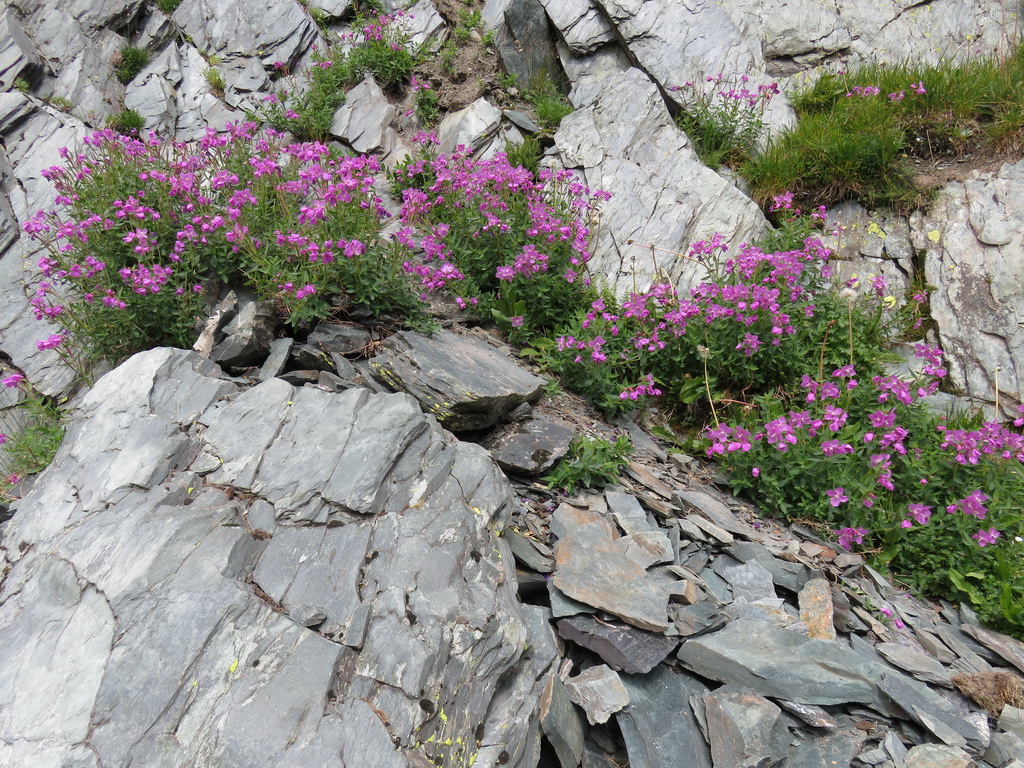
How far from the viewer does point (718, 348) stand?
5.73 metres

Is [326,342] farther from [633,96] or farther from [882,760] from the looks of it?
[633,96]

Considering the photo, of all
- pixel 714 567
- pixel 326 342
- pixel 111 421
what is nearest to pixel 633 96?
pixel 326 342

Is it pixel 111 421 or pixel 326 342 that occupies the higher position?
pixel 111 421

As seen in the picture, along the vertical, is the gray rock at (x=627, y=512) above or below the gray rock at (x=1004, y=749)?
above

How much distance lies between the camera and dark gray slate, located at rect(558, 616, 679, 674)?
3.56 meters

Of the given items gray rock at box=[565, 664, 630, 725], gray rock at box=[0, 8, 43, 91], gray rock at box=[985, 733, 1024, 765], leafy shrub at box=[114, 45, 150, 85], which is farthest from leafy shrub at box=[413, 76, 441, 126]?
gray rock at box=[985, 733, 1024, 765]

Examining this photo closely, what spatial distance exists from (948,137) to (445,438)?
7234mm

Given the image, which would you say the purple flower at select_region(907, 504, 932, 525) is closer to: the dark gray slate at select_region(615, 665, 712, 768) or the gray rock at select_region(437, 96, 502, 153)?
the dark gray slate at select_region(615, 665, 712, 768)

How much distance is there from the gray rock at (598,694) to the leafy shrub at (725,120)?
21.5ft

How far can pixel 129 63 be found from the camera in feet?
30.6

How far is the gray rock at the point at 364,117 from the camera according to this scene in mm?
8539

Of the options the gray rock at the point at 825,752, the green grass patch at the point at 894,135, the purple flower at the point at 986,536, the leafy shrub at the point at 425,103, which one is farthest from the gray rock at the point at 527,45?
the gray rock at the point at 825,752

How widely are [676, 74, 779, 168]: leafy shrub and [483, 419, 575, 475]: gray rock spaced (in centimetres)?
473

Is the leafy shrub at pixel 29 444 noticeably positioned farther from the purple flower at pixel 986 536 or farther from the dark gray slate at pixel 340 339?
the purple flower at pixel 986 536
